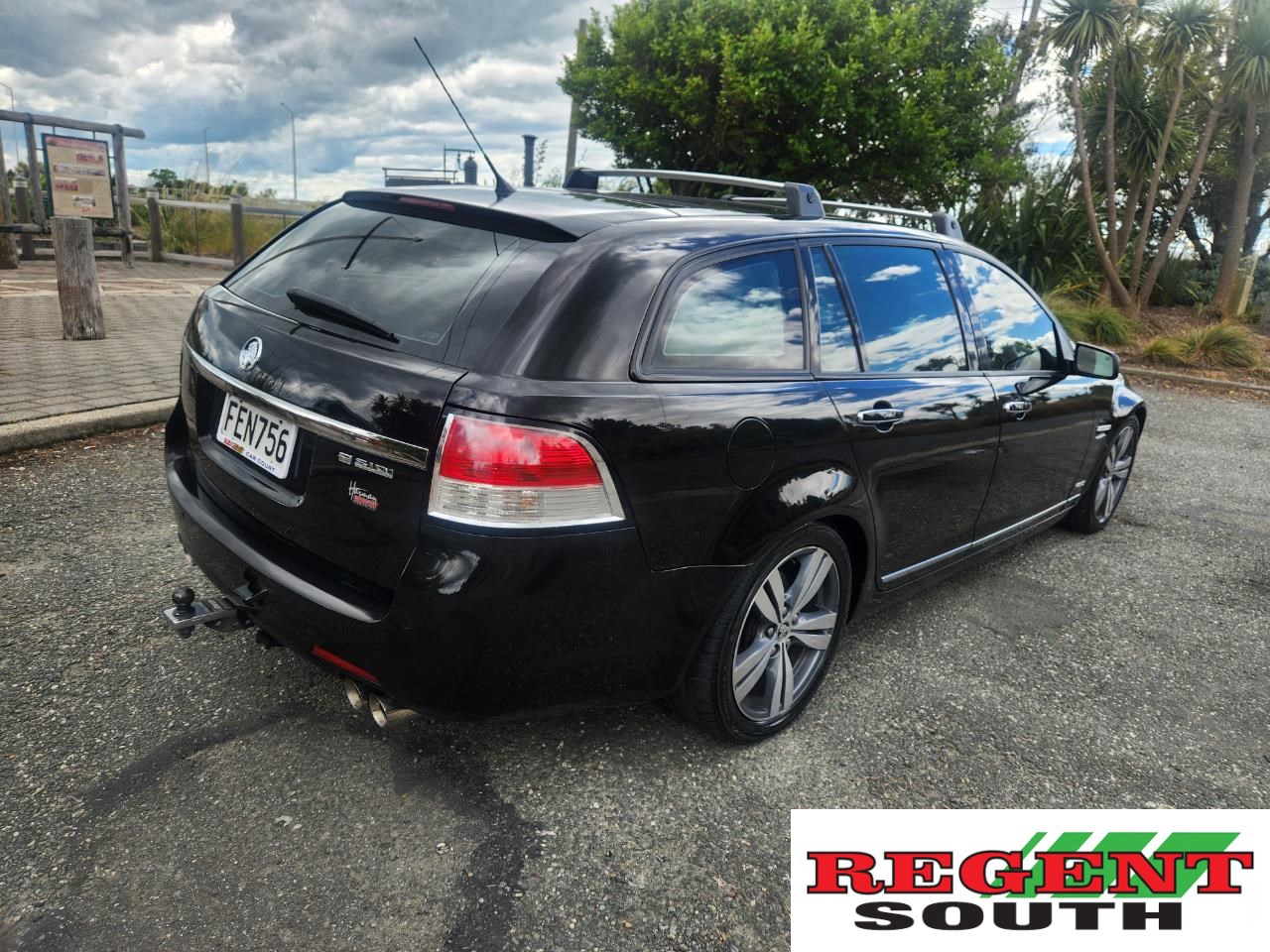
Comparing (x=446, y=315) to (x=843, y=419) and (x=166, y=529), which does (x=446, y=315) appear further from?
(x=166, y=529)

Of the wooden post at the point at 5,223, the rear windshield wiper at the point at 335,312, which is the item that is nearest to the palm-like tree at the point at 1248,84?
the rear windshield wiper at the point at 335,312

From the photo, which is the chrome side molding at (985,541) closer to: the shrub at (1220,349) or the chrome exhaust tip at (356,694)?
the chrome exhaust tip at (356,694)

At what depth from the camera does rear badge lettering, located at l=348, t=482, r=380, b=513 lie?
213cm

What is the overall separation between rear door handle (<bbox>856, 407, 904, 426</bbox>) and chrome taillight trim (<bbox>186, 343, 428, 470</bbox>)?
139 centimetres

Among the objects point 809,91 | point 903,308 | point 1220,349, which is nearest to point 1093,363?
point 903,308

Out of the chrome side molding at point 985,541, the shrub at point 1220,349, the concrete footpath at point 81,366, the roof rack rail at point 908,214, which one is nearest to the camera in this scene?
the chrome side molding at point 985,541

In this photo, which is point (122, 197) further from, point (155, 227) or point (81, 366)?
point (81, 366)

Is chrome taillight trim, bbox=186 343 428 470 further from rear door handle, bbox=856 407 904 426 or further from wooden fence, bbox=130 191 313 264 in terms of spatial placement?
wooden fence, bbox=130 191 313 264

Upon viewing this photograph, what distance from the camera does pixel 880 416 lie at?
2.88 metres

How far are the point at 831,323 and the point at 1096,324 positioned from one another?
12.2 metres

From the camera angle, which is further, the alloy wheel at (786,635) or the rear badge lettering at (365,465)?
the alloy wheel at (786,635)

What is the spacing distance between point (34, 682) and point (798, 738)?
2.33 m

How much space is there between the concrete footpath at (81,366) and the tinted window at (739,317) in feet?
13.7

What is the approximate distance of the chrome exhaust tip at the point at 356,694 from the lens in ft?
7.64
